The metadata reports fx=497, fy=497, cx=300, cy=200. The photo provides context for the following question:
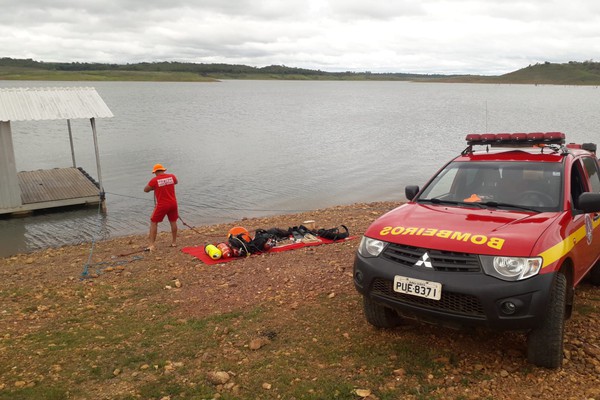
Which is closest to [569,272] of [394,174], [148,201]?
[148,201]

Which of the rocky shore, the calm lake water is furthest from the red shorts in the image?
the calm lake water

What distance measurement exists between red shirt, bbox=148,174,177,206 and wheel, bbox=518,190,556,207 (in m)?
7.03

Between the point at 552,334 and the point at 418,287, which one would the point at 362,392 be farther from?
the point at 552,334

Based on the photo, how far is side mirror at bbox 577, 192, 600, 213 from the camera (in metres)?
4.70

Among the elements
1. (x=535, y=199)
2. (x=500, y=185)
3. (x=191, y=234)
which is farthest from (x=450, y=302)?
(x=191, y=234)

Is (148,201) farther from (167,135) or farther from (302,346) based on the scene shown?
(167,135)

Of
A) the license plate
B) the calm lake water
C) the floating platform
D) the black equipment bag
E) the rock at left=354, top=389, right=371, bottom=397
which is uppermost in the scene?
the license plate

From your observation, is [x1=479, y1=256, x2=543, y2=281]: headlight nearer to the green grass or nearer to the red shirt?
the green grass

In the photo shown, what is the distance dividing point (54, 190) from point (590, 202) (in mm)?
17501

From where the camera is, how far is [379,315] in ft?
16.5

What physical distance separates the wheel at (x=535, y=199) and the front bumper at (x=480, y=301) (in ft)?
3.90

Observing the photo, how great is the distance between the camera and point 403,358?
4.63 metres

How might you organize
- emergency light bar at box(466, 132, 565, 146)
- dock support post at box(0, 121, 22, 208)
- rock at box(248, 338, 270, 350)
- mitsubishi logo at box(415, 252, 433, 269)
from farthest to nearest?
1. dock support post at box(0, 121, 22, 208)
2. emergency light bar at box(466, 132, 565, 146)
3. rock at box(248, 338, 270, 350)
4. mitsubishi logo at box(415, 252, 433, 269)

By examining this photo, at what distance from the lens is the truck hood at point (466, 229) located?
412cm
